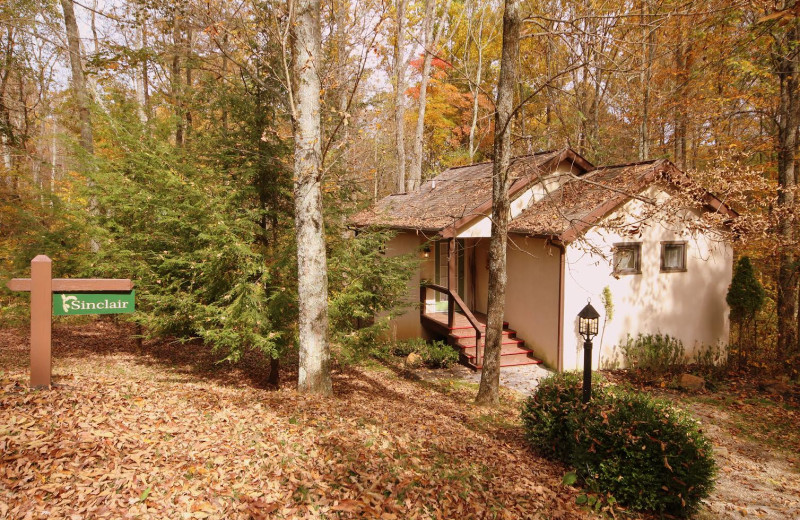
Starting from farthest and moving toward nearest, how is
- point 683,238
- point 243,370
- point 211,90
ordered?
point 683,238, point 243,370, point 211,90

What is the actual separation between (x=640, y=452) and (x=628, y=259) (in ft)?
26.2

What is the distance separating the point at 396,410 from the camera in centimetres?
772

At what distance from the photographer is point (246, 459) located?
14.6 feet

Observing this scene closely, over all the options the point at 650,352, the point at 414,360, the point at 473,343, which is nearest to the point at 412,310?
the point at 414,360

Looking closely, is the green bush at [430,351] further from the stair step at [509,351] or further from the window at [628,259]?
the window at [628,259]

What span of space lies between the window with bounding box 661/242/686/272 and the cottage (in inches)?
1.2

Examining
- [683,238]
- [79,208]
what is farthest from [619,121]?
[79,208]

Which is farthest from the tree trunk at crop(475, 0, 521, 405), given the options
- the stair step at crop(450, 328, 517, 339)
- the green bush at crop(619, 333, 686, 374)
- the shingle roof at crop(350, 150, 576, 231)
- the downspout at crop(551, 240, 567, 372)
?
the green bush at crop(619, 333, 686, 374)

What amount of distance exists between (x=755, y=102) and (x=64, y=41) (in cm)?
2256

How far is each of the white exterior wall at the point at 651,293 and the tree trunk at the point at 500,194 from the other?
3.68m

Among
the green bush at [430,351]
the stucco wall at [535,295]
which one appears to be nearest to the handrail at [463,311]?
the green bush at [430,351]

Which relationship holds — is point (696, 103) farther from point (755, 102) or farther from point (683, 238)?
point (683, 238)

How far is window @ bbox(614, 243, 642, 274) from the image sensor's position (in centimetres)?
1157

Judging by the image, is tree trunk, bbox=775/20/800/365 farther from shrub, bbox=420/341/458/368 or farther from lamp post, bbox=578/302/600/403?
shrub, bbox=420/341/458/368
